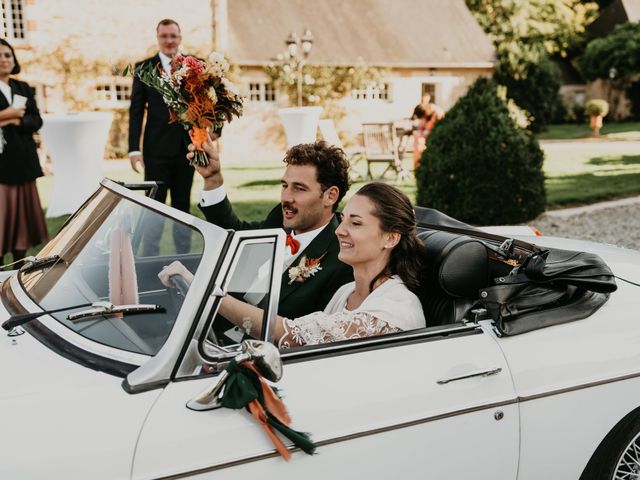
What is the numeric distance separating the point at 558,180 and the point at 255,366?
13.5 metres

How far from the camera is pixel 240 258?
86.7 inches

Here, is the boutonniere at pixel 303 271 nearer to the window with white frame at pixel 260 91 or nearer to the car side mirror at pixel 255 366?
the car side mirror at pixel 255 366

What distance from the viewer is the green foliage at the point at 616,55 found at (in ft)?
121

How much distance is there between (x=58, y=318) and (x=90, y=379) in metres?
0.40

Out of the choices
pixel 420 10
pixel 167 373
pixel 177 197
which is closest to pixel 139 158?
pixel 177 197

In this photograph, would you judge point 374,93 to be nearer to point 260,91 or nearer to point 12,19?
point 260,91

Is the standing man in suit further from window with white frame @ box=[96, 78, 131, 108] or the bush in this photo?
window with white frame @ box=[96, 78, 131, 108]

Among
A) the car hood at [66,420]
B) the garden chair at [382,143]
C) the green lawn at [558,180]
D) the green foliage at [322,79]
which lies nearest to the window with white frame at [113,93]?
the green lawn at [558,180]

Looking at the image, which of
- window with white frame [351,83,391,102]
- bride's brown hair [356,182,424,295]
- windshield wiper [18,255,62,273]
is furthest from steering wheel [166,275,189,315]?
window with white frame [351,83,391,102]

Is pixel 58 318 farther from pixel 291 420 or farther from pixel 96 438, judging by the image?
pixel 291 420

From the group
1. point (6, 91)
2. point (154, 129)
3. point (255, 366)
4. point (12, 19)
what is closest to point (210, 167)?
point (255, 366)

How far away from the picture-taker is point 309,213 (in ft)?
11.2

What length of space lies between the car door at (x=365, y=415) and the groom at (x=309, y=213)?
76cm

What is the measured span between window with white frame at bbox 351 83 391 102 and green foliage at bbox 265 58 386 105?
49 cm
